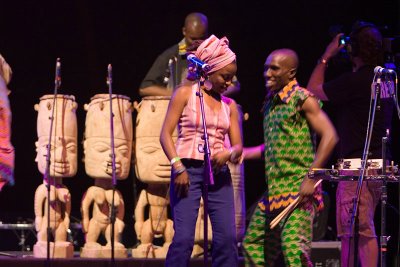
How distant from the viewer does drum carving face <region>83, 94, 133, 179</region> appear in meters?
7.42

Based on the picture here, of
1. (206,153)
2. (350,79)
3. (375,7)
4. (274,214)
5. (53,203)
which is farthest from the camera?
(375,7)

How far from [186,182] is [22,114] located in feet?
15.5

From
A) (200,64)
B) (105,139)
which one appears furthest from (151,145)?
(200,64)

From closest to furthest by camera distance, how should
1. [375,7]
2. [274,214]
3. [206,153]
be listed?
[206,153] < [274,214] < [375,7]

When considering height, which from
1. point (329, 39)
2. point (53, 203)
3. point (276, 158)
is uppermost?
point (329, 39)

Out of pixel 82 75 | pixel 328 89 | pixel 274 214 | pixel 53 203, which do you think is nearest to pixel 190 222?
pixel 274 214

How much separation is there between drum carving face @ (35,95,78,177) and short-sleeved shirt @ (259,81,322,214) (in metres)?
2.41

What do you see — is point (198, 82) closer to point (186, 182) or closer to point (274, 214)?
point (186, 182)

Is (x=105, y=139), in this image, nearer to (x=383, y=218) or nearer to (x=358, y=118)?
(x=358, y=118)

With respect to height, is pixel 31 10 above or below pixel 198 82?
above

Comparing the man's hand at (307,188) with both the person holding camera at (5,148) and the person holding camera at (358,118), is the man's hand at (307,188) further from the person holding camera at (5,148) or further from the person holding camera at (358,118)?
the person holding camera at (5,148)

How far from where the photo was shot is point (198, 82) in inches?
208

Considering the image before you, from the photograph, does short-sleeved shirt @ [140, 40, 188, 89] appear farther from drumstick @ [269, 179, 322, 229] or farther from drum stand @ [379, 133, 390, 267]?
drum stand @ [379, 133, 390, 267]

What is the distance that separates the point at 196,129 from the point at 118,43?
175 inches
